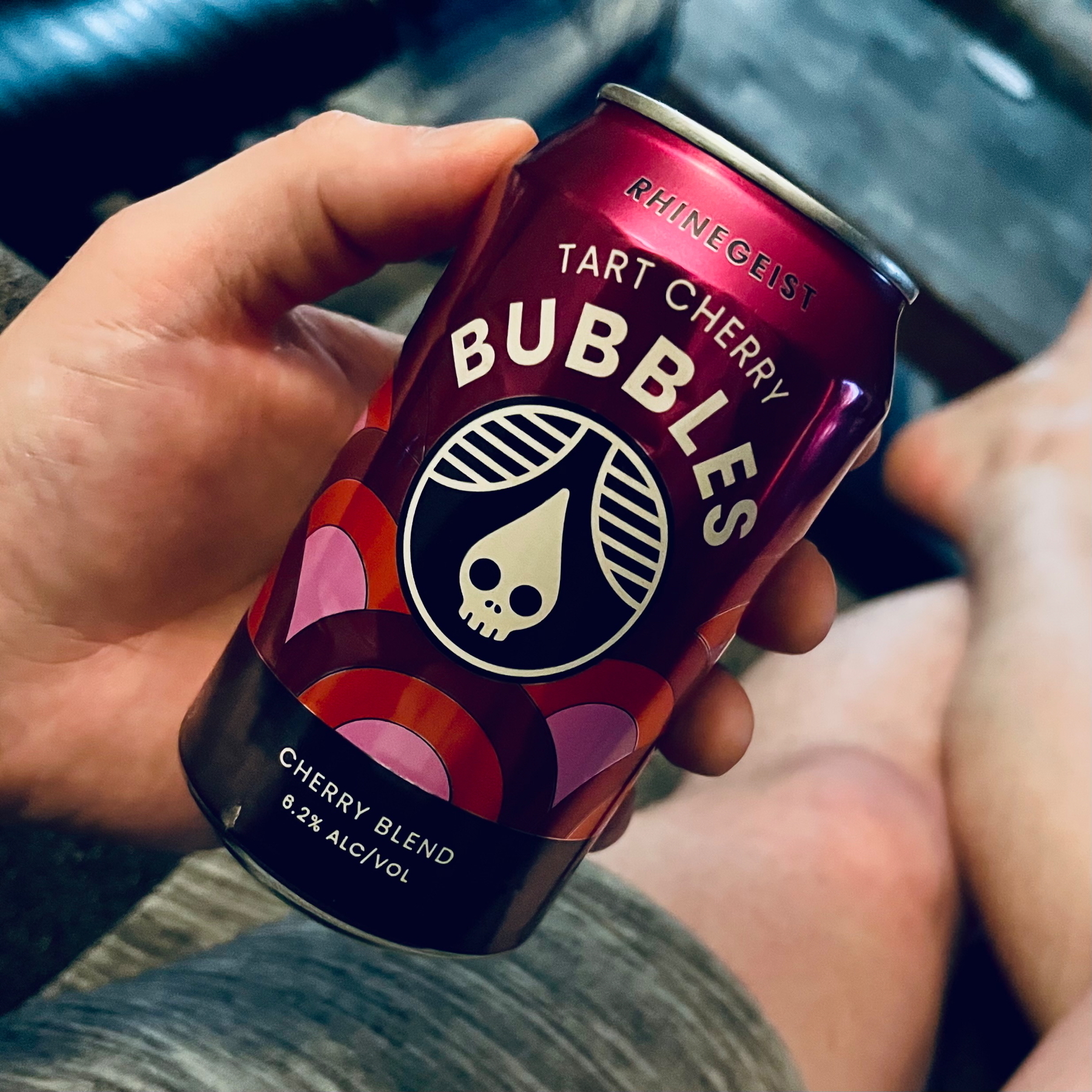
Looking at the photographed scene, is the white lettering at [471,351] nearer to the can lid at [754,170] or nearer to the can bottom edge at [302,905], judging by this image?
the can lid at [754,170]

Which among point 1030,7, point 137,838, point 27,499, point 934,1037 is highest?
point 1030,7

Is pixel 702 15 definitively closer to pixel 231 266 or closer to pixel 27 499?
pixel 231 266

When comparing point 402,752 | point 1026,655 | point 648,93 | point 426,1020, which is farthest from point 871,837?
point 648,93

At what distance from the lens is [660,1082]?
69 centimetres

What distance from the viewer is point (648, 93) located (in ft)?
4.52

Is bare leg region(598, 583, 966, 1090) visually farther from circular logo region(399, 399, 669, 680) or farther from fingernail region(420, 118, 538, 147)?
fingernail region(420, 118, 538, 147)

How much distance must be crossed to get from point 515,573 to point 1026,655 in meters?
0.74

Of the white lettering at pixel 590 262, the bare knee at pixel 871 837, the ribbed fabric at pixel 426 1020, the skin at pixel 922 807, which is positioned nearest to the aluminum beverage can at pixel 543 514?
the white lettering at pixel 590 262

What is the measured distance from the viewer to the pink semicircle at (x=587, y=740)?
572 millimetres

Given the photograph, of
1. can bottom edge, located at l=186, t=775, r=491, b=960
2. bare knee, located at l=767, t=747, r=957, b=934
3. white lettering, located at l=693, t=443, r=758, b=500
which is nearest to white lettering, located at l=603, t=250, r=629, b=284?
white lettering, located at l=693, t=443, r=758, b=500

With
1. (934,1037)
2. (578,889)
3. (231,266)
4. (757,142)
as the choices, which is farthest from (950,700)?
(757,142)

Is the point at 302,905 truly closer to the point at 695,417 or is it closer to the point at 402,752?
the point at 402,752

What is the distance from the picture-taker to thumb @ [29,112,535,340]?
652mm

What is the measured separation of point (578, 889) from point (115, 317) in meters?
0.56
